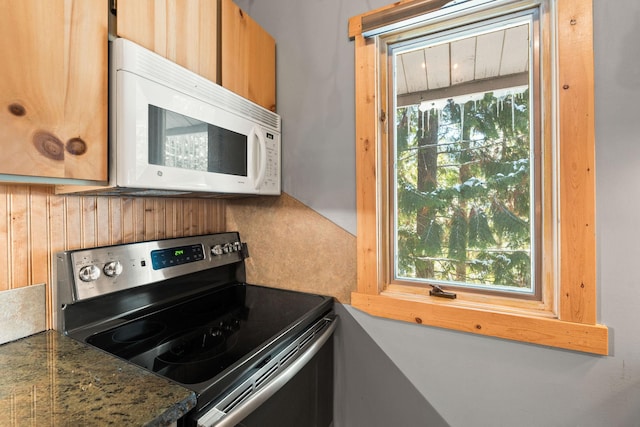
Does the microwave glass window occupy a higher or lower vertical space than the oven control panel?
higher

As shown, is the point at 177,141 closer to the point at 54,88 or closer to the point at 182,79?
the point at 182,79

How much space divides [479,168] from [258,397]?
116 cm

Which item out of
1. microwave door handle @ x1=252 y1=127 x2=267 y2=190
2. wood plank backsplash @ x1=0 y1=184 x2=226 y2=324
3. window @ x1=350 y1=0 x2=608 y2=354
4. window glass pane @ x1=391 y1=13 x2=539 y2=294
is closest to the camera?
wood plank backsplash @ x1=0 y1=184 x2=226 y2=324

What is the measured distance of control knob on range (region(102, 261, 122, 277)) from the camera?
1.06 meters

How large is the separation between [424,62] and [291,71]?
0.65 metres

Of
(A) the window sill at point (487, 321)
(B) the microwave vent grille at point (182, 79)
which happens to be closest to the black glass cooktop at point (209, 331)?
(A) the window sill at point (487, 321)

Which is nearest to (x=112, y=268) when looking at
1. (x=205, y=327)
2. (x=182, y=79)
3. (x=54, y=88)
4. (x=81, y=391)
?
(x=205, y=327)

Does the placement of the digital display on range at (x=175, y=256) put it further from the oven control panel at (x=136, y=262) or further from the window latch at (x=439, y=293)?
the window latch at (x=439, y=293)

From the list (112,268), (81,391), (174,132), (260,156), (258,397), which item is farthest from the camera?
(260,156)

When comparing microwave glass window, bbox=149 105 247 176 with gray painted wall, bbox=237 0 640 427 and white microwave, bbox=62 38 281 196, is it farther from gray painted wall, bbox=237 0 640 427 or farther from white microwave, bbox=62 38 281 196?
gray painted wall, bbox=237 0 640 427

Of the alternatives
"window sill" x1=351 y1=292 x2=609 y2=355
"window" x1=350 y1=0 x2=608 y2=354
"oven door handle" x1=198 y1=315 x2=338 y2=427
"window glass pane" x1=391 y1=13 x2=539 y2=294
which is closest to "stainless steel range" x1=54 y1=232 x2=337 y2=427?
"oven door handle" x1=198 y1=315 x2=338 y2=427

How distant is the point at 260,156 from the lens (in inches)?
51.8

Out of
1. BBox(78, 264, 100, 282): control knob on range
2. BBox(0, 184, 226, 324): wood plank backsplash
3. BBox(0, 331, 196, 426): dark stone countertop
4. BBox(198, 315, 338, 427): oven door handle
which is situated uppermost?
BBox(0, 184, 226, 324): wood plank backsplash

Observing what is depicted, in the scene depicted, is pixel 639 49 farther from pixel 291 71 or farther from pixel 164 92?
pixel 164 92
